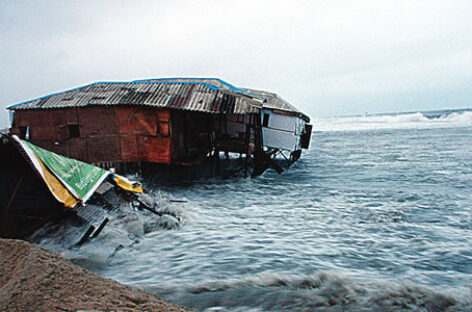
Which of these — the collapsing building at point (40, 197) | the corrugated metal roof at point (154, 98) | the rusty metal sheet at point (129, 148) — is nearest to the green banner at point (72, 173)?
the collapsing building at point (40, 197)

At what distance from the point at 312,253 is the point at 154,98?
1058 cm

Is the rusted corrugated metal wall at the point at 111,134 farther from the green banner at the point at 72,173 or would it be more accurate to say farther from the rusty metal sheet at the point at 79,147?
the green banner at the point at 72,173

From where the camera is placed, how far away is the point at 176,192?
42.2 ft

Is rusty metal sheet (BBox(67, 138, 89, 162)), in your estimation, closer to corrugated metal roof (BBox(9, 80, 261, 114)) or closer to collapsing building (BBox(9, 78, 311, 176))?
collapsing building (BBox(9, 78, 311, 176))

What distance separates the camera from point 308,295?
445 centimetres

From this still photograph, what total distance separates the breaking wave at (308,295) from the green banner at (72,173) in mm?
2779

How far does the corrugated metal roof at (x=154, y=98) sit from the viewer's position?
13567 mm

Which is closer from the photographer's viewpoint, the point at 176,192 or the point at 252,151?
the point at 176,192

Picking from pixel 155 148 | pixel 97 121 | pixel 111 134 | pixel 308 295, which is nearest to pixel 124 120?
pixel 111 134

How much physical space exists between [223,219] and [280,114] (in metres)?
9.95

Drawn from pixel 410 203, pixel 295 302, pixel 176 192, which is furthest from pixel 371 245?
pixel 176 192

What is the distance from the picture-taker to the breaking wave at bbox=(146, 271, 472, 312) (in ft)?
13.7

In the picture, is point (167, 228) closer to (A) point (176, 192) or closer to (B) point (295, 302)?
(B) point (295, 302)

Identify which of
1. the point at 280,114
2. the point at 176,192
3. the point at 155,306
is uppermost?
the point at 280,114
